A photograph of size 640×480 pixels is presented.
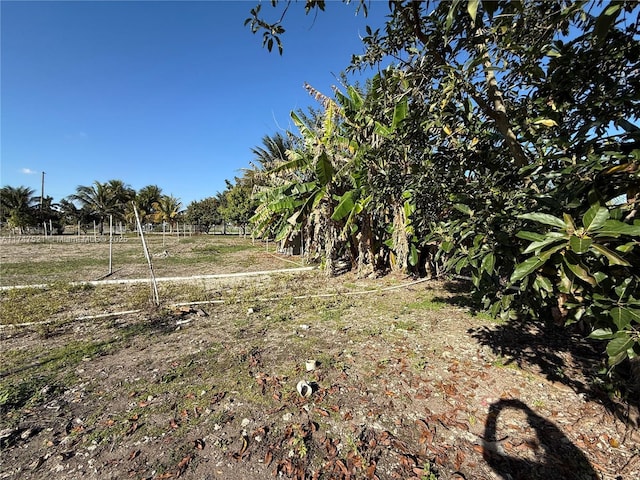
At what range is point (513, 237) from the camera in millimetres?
2129

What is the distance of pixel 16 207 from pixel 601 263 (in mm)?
47325

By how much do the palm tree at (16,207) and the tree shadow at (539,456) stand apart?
43976 millimetres

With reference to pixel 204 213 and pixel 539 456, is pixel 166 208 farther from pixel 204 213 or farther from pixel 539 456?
pixel 539 456

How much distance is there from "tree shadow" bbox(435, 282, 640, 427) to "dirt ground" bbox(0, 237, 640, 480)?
0.07 ft

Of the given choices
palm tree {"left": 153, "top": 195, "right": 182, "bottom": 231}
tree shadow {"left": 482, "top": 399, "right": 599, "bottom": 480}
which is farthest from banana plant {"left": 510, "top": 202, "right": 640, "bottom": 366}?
palm tree {"left": 153, "top": 195, "right": 182, "bottom": 231}

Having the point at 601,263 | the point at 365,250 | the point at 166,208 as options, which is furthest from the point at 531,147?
the point at 166,208

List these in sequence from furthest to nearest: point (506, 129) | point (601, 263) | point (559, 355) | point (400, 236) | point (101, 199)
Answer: point (101, 199), point (400, 236), point (559, 355), point (506, 129), point (601, 263)

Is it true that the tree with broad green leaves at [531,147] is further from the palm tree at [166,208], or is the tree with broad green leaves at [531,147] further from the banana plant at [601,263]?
the palm tree at [166,208]

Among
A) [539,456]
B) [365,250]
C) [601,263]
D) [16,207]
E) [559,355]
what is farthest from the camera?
[16,207]

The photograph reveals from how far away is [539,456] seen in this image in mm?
2225

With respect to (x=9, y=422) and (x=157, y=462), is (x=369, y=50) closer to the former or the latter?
(x=157, y=462)

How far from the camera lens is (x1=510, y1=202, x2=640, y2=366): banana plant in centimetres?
142

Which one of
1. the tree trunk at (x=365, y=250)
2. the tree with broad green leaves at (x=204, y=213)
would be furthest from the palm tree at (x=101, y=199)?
the tree trunk at (x=365, y=250)

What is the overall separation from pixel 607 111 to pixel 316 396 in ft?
11.1
